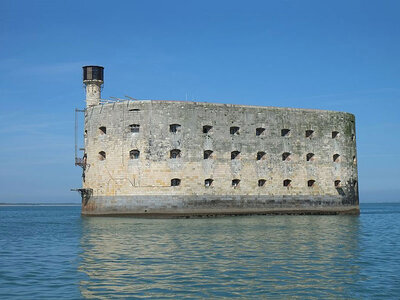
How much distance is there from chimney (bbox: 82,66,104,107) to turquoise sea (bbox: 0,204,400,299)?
14.4 metres

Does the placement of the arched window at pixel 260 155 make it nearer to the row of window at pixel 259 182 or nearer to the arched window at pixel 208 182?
the row of window at pixel 259 182

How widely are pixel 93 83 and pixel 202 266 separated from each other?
23.0 metres

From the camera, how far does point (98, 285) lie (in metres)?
10.2

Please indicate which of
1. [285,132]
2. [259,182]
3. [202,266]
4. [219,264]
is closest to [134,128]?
[259,182]

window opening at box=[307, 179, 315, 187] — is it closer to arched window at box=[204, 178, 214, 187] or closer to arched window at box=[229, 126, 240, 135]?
arched window at box=[229, 126, 240, 135]

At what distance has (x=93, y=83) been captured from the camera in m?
32.9

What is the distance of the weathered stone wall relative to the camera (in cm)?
2903

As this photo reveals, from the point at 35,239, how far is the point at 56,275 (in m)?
9.00

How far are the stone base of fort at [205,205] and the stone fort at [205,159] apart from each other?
6 centimetres

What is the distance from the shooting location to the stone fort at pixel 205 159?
29016 millimetres

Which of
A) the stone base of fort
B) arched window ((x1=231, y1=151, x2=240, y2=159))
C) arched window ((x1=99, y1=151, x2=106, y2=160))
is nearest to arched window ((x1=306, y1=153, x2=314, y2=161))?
the stone base of fort

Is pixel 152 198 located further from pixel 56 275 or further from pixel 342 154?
pixel 56 275

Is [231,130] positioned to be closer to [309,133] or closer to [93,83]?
[309,133]

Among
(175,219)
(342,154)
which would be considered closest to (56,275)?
(175,219)
